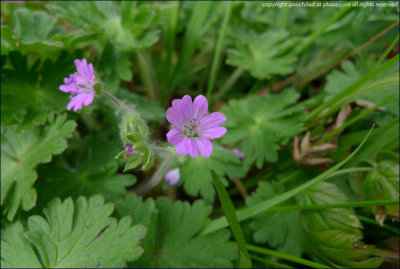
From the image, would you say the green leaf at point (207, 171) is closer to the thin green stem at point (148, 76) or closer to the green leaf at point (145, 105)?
the green leaf at point (145, 105)

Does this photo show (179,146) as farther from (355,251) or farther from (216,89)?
(216,89)

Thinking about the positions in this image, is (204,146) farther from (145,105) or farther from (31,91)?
(31,91)

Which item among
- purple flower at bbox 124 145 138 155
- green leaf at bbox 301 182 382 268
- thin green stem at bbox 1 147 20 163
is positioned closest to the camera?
purple flower at bbox 124 145 138 155

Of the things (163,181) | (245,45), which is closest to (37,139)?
(163,181)

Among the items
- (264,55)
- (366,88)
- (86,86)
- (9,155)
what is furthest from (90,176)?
(366,88)

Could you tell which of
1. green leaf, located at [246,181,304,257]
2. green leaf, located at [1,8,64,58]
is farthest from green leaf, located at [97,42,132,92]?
green leaf, located at [246,181,304,257]

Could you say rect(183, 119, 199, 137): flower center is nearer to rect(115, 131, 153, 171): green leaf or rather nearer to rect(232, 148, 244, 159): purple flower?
rect(115, 131, 153, 171): green leaf

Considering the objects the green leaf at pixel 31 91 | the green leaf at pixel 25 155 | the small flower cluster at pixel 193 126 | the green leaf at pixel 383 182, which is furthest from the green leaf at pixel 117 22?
the green leaf at pixel 383 182
